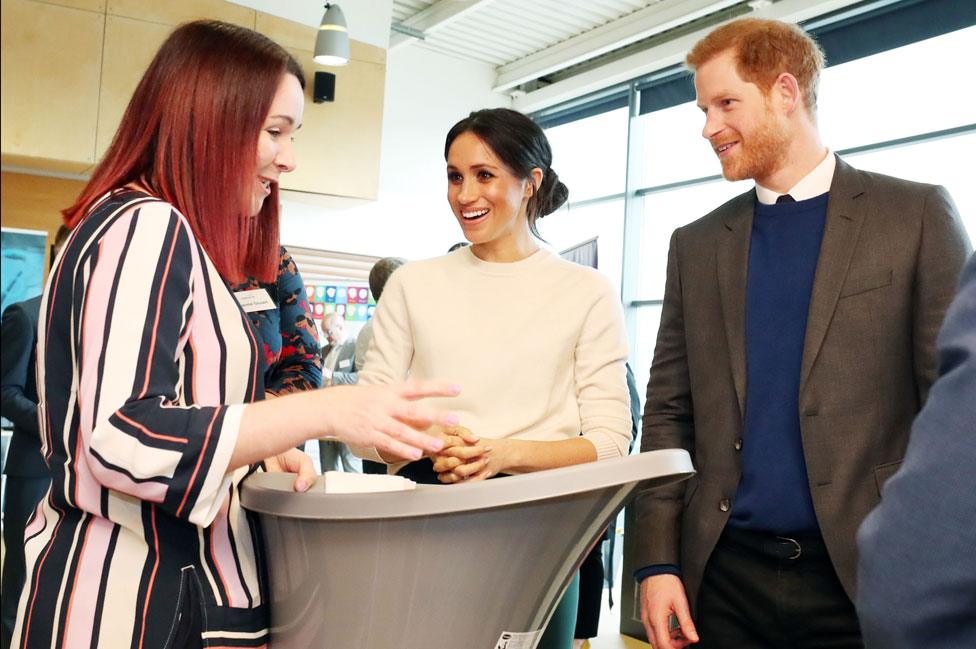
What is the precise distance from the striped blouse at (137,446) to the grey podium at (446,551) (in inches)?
3.8

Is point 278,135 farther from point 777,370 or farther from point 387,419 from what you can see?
point 777,370

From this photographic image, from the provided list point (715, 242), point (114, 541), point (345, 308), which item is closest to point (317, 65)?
point (345, 308)

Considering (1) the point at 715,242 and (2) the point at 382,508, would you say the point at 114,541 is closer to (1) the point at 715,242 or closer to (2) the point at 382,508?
(2) the point at 382,508

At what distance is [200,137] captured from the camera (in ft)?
3.55

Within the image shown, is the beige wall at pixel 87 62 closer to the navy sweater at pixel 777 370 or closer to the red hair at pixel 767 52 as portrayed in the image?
the red hair at pixel 767 52

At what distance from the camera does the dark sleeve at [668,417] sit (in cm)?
156

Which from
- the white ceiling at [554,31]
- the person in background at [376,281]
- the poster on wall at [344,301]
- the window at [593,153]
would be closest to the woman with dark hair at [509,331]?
the person in background at [376,281]

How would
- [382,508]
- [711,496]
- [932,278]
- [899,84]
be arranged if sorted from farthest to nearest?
1. [899,84]
2. [711,496]
3. [932,278]
4. [382,508]

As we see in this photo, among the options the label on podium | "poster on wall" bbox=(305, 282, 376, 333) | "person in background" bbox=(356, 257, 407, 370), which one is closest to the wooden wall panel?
"person in background" bbox=(356, 257, 407, 370)

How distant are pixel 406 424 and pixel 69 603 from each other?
1.33 ft

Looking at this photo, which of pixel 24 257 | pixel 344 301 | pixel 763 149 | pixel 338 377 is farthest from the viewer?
pixel 344 301

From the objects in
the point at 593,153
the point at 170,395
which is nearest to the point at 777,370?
the point at 170,395

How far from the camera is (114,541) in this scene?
1.00m

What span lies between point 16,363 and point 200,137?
2.93 m
